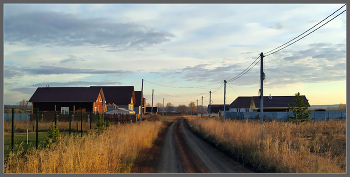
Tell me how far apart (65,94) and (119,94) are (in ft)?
45.9

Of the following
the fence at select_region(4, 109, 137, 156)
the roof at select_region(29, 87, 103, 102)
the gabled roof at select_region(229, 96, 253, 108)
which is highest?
the roof at select_region(29, 87, 103, 102)

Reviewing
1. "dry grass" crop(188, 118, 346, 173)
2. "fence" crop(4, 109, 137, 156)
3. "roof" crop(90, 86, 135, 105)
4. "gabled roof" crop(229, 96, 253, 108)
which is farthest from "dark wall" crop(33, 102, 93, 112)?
"gabled roof" crop(229, 96, 253, 108)

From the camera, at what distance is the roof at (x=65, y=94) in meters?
44.9

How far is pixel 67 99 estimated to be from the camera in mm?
45125

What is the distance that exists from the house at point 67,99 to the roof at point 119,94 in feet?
33.5

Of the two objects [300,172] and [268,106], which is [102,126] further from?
[268,106]

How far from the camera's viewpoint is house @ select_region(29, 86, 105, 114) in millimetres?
44625

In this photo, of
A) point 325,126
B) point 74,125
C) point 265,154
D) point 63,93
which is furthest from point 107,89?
point 265,154

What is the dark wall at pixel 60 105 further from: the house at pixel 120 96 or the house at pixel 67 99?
the house at pixel 120 96

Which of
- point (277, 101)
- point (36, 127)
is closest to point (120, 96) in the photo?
point (277, 101)

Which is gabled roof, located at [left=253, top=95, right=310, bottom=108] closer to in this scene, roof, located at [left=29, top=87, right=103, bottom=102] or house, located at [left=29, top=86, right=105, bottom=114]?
house, located at [left=29, top=86, right=105, bottom=114]

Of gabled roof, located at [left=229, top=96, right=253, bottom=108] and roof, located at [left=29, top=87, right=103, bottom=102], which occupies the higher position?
roof, located at [left=29, top=87, right=103, bottom=102]

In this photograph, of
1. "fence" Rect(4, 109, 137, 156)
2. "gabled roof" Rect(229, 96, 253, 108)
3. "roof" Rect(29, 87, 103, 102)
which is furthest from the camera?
"gabled roof" Rect(229, 96, 253, 108)

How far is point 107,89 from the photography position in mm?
59688
